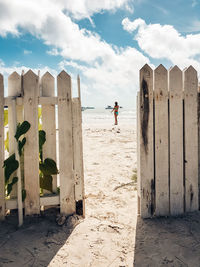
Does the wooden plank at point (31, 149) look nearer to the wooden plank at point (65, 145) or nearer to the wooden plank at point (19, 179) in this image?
the wooden plank at point (19, 179)

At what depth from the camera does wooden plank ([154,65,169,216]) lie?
2963 mm

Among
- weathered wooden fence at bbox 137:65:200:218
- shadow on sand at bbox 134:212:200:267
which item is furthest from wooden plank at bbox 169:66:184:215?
shadow on sand at bbox 134:212:200:267

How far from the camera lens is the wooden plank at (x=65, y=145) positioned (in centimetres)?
295

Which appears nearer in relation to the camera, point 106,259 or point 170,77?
point 106,259

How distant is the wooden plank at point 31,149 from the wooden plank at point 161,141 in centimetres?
156

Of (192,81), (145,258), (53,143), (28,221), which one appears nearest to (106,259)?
(145,258)

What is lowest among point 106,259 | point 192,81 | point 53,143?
point 106,259

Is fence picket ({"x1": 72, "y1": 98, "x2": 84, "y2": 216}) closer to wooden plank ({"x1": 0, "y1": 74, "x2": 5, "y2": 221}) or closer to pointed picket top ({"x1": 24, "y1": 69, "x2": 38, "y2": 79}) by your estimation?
pointed picket top ({"x1": 24, "y1": 69, "x2": 38, "y2": 79})

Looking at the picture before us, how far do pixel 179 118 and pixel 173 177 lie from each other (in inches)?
31.7

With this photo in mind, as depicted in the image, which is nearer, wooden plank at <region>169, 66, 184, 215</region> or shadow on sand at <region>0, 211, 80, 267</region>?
shadow on sand at <region>0, 211, 80, 267</region>

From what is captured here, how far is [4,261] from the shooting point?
2281 mm

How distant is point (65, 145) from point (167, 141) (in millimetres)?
1359

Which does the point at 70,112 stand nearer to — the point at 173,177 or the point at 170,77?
the point at 170,77

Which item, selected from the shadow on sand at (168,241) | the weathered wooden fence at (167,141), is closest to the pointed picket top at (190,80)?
the weathered wooden fence at (167,141)
